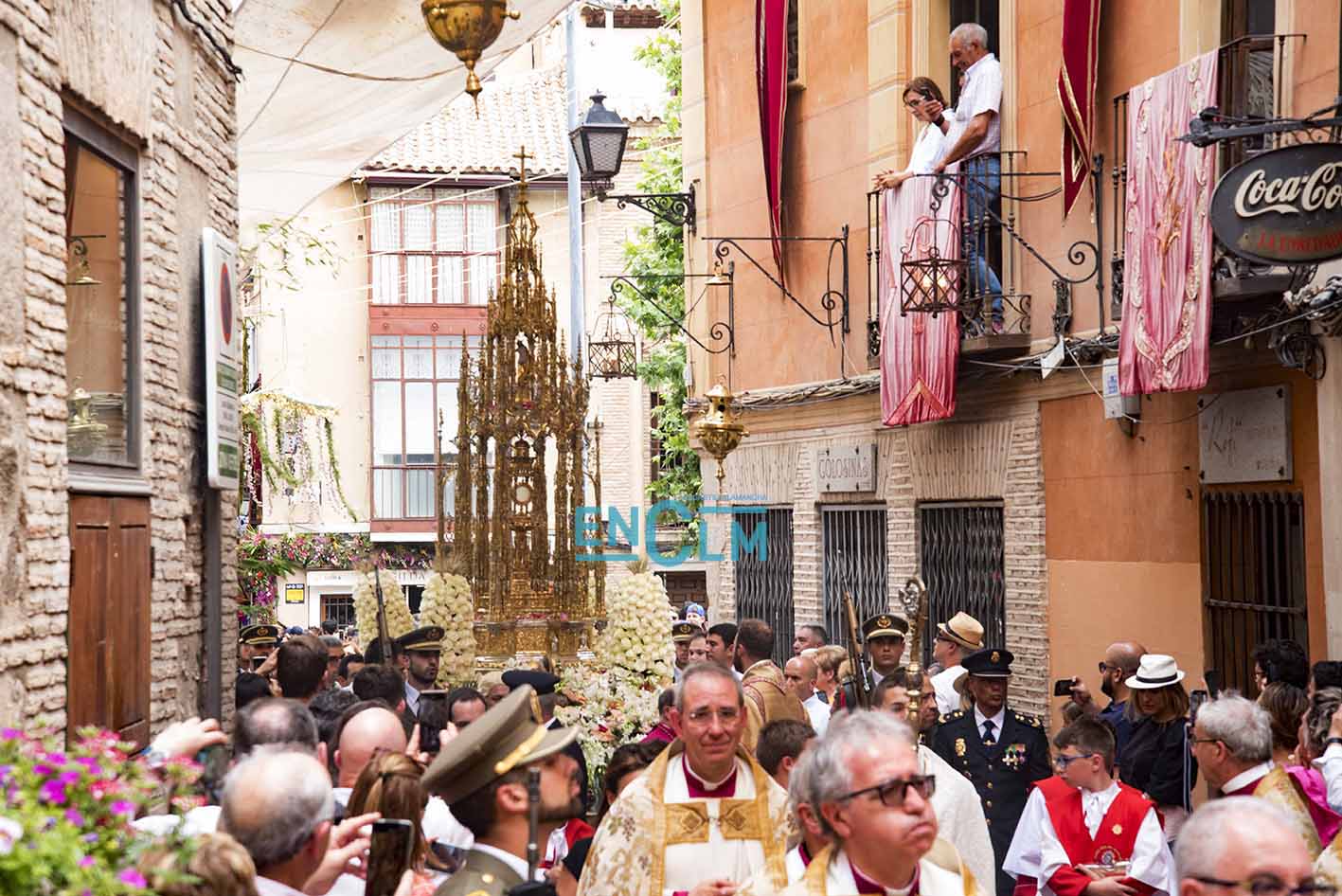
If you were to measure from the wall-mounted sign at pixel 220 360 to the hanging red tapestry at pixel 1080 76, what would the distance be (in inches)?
235

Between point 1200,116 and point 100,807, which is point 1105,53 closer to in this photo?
point 1200,116

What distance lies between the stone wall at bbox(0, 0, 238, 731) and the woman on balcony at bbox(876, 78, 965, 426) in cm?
530

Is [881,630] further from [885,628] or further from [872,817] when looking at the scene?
[872,817]

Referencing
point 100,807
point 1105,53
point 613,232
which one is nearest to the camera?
point 100,807

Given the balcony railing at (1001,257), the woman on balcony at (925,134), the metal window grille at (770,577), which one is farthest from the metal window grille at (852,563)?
the woman on balcony at (925,134)

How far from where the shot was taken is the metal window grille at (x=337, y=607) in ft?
119

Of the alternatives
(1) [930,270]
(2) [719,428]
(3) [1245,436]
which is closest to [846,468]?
(2) [719,428]

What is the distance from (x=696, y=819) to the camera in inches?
234

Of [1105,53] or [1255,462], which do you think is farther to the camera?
[1105,53]

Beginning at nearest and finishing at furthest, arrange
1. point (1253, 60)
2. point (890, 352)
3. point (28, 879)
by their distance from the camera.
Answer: point (28, 879)
point (1253, 60)
point (890, 352)

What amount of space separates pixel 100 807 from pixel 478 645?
1072 centimetres

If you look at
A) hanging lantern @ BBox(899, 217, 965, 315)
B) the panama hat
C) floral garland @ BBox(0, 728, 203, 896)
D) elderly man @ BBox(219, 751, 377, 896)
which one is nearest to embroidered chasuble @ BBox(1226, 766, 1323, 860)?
the panama hat

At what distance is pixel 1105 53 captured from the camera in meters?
13.6

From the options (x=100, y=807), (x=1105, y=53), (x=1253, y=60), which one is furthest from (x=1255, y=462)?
(x=100, y=807)
